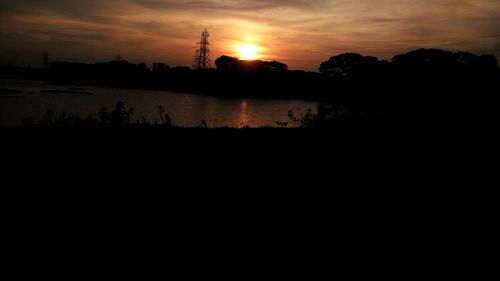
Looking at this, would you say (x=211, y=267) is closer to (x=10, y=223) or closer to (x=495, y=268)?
(x=10, y=223)

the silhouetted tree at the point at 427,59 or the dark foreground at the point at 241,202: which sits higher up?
the silhouetted tree at the point at 427,59

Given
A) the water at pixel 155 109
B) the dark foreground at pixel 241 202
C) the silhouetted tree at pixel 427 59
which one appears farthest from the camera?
the silhouetted tree at pixel 427 59

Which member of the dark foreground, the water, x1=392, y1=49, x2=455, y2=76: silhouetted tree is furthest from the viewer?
x1=392, y1=49, x2=455, y2=76: silhouetted tree

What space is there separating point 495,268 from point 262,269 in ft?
10.1

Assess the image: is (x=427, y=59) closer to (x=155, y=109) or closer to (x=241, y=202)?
(x=155, y=109)

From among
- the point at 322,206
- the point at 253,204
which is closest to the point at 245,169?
the point at 253,204

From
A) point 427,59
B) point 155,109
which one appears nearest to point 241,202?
point 155,109

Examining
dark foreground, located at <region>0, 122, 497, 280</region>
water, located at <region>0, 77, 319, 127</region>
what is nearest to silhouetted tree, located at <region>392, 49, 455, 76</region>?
water, located at <region>0, 77, 319, 127</region>

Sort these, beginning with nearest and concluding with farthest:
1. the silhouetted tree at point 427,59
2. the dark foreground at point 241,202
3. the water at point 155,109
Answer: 1. the dark foreground at point 241,202
2. the water at point 155,109
3. the silhouetted tree at point 427,59

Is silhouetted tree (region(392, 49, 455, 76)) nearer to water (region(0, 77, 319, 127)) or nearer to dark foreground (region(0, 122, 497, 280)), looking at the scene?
water (region(0, 77, 319, 127))

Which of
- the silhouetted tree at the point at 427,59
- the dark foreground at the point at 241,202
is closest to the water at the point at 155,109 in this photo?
the dark foreground at the point at 241,202

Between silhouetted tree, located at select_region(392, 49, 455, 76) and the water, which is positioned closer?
the water

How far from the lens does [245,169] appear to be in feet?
24.8

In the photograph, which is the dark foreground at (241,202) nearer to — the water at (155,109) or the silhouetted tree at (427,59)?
the water at (155,109)
